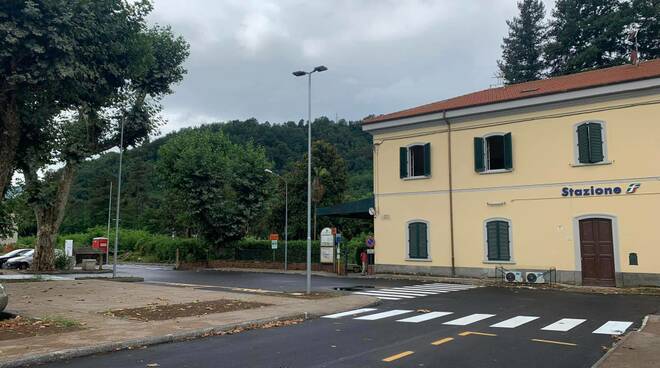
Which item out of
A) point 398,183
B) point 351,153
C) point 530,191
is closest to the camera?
point 530,191

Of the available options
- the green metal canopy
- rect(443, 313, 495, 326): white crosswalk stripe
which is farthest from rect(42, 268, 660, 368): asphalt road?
the green metal canopy

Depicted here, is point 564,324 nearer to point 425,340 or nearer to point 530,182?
point 425,340

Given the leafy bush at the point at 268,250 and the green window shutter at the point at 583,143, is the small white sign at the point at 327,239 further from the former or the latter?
the green window shutter at the point at 583,143

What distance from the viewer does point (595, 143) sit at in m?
21.7

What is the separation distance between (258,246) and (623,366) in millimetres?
33613

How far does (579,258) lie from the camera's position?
21812 millimetres

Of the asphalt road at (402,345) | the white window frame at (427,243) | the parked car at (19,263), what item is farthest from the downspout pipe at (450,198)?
the parked car at (19,263)

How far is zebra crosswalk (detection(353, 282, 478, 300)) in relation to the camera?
1773 centimetres

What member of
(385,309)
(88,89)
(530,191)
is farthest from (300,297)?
(530,191)

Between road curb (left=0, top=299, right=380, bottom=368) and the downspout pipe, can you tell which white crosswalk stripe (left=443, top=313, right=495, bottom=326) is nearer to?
road curb (left=0, top=299, right=380, bottom=368)

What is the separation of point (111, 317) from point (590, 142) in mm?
18808

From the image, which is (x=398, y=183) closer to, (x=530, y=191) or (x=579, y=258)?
(x=530, y=191)

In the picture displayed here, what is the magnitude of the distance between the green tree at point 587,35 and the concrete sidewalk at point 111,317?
1512 inches

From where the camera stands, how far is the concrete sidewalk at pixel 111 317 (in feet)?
28.7
